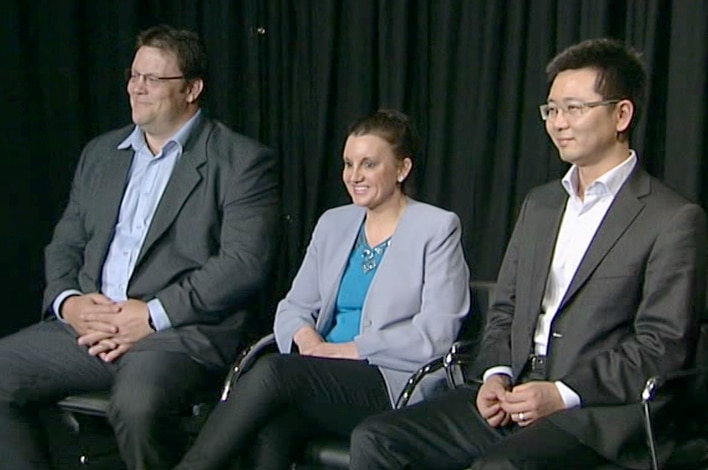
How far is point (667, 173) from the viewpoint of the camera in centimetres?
414

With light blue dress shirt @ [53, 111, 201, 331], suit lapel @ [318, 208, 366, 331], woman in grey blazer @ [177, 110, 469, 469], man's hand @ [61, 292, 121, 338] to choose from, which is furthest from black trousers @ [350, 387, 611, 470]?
light blue dress shirt @ [53, 111, 201, 331]

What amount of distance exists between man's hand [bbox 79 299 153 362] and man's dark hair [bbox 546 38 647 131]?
62.7 inches

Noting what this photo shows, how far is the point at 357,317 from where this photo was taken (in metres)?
3.81

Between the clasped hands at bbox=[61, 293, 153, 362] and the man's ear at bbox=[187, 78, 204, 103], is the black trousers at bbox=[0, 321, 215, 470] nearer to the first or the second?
the clasped hands at bbox=[61, 293, 153, 362]

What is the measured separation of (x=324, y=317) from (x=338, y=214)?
1.20ft

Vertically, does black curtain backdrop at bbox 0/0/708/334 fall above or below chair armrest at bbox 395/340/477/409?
above

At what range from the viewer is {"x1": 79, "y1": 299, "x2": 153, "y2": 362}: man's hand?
12.7 ft

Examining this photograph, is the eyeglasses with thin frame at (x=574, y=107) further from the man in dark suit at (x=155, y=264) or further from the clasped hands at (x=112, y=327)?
the clasped hands at (x=112, y=327)

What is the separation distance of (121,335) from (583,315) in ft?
5.13

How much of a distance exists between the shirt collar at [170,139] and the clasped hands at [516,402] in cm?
145

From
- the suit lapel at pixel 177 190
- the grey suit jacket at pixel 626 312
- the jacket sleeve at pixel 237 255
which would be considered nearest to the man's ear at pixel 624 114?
the grey suit jacket at pixel 626 312

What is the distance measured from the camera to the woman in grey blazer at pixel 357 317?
3.43 metres

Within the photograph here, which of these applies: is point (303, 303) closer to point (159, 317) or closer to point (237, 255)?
point (237, 255)

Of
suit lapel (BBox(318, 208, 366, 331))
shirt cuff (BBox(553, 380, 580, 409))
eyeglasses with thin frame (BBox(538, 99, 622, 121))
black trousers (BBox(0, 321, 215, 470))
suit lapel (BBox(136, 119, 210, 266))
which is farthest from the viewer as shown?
suit lapel (BBox(136, 119, 210, 266))
